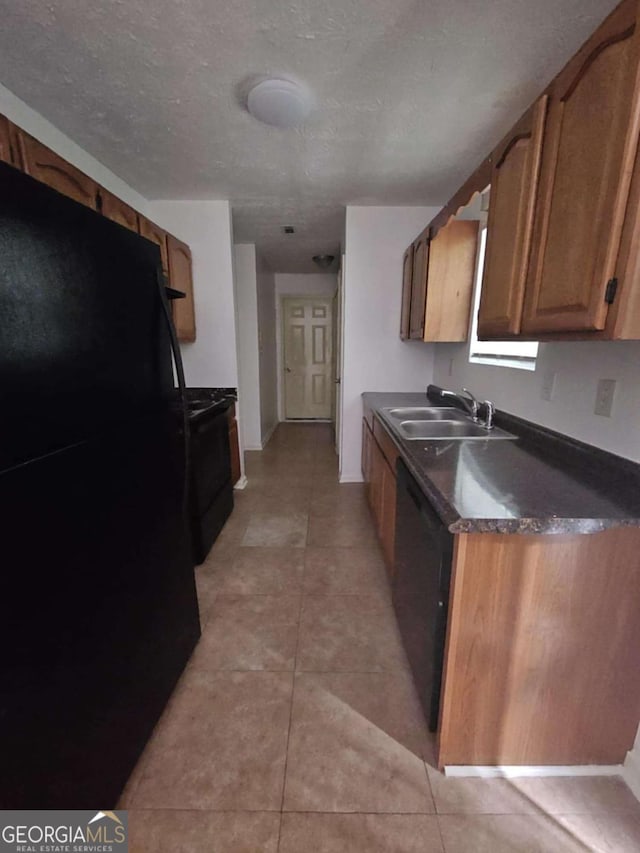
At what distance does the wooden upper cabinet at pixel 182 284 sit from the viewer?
106 inches

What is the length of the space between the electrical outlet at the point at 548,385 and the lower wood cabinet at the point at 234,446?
2.20 metres

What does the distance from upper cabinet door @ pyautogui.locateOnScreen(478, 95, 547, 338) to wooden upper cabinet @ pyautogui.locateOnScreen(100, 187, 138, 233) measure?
175 cm

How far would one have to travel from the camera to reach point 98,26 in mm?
1243

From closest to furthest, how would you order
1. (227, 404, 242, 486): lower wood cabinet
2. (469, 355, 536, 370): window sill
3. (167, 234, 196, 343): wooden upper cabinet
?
(469, 355, 536, 370): window sill → (167, 234, 196, 343): wooden upper cabinet → (227, 404, 242, 486): lower wood cabinet

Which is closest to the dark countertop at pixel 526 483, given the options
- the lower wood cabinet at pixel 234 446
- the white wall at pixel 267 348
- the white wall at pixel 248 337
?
the lower wood cabinet at pixel 234 446

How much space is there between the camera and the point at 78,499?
0.88 metres

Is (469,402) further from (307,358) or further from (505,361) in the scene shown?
(307,358)

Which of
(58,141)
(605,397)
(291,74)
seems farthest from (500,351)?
(58,141)

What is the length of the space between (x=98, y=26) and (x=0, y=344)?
139 cm

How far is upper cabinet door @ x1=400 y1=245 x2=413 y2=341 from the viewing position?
279 cm

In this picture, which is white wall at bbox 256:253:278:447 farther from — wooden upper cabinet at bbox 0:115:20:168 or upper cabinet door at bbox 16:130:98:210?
wooden upper cabinet at bbox 0:115:20:168

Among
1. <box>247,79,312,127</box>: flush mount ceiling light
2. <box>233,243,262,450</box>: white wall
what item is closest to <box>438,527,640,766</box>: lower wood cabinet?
<box>247,79,312,127</box>: flush mount ceiling light

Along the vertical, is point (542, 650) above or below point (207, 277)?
below

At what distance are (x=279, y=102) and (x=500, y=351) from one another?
171 centimetres
